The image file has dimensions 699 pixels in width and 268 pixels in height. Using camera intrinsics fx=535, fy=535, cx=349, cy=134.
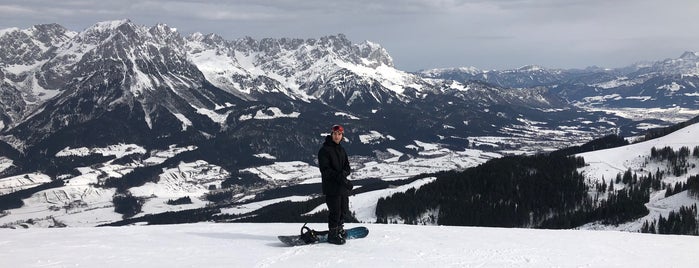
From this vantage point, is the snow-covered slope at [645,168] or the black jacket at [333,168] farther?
the snow-covered slope at [645,168]

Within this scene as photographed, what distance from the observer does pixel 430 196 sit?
555ft

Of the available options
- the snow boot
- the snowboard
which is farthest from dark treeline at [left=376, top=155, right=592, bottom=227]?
the snow boot

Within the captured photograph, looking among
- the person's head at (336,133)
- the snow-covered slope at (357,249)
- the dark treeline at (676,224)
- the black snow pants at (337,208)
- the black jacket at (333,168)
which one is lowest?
the dark treeline at (676,224)

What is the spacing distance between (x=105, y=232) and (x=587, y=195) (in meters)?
152

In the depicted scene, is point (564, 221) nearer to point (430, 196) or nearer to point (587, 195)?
point (587, 195)

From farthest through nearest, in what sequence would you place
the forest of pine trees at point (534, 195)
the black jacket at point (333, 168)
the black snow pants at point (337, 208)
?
the forest of pine trees at point (534, 195), the black snow pants at point (337, 208), the black jacket at point (333, 168)

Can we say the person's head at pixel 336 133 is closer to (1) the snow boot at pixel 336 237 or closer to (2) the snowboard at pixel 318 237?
(1) the snow boot at pixel 336 237

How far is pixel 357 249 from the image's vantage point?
21953 mm

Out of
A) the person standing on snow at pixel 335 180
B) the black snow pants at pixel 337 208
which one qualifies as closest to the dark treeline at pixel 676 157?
the black snow pants at pixel 337 208

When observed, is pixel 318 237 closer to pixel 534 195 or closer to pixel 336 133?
pixel 336 133

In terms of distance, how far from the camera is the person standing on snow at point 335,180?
22.7 meters

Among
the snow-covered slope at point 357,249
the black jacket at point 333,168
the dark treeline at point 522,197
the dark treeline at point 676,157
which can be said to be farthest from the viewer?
the dark treeline at point 676,157

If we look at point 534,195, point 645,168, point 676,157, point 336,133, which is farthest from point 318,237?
→ point 676,157

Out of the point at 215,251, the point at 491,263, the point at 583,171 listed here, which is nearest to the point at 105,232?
the point at 215,251
